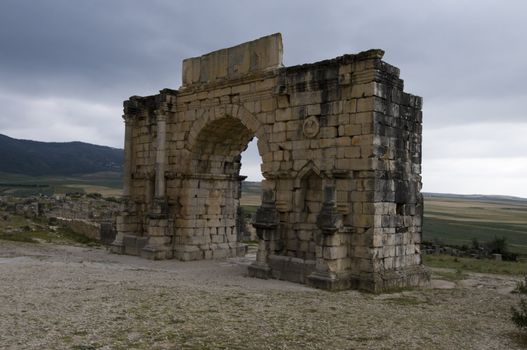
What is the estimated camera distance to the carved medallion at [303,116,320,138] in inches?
481

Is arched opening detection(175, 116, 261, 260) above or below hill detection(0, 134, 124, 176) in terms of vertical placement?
below

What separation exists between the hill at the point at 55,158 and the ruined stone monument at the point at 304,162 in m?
114

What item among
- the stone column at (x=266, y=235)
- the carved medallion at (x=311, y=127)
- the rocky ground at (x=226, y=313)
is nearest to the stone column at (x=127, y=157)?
the rocky ground at (x=226, y=313)

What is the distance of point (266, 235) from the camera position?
41.8ft

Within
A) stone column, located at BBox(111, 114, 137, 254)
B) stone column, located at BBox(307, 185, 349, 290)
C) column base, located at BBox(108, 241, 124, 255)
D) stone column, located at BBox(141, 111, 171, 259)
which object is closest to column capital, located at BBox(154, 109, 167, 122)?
stone column, located at BBox(141, 111, 171, 259)

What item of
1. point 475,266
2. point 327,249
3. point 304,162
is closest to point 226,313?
point 327,249

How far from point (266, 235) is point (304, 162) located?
6.47 ft

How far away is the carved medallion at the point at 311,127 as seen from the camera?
12.2 meters

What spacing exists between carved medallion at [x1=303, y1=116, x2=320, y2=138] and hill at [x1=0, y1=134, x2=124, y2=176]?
118623 mm

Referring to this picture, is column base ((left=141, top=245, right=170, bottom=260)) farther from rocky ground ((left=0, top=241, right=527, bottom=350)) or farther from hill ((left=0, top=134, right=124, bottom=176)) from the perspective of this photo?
hill ((left=0, top=134, right=124, bottom=176))

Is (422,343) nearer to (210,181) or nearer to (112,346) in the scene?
(112,346)

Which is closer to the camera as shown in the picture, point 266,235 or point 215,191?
point 266,235

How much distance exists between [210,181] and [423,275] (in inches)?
281

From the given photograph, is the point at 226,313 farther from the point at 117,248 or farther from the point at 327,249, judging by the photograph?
the point at 117,248
